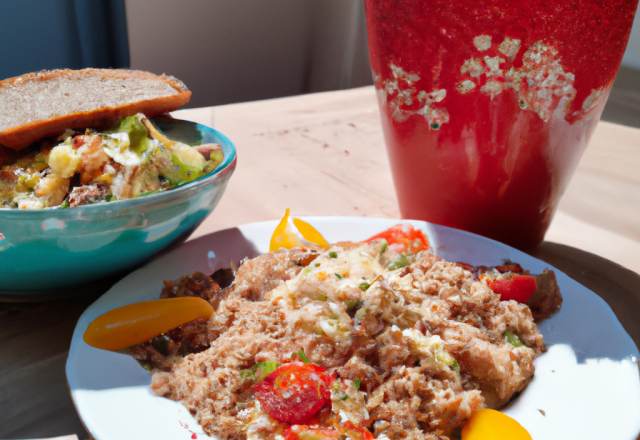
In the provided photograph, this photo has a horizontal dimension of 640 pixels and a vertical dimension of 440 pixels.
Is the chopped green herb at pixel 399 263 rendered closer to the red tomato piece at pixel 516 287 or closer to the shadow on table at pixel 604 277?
the red tomato piece at pixel 516 287

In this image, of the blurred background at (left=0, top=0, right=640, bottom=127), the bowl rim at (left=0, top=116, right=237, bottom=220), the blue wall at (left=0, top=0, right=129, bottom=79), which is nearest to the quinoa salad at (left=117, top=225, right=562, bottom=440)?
the bowl rim at (left=0, top=116, right=237, bottom=220)

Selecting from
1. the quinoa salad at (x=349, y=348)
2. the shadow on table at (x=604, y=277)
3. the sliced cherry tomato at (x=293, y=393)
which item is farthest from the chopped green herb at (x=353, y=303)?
the shadow on table at (x=604, y=277)

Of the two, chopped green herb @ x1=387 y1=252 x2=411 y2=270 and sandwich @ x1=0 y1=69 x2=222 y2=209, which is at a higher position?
sandwich @ x1=0 y1=69 x2=222 y2=209

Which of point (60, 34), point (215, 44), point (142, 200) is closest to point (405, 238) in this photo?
point (142, 200)

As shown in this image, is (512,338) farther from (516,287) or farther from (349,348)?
Answer: (349,348)

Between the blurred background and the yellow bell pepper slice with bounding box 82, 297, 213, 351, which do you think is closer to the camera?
the yellow bell pepper slice with bounding box 82, 297, 213, 351

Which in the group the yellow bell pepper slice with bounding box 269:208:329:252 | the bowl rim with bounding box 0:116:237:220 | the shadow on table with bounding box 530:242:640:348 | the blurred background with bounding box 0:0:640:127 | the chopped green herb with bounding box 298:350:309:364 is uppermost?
the bowl rim with bounding box 0:116:237:220

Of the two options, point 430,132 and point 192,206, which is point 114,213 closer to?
point 192,206

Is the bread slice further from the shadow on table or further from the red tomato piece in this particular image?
the shadow on table
